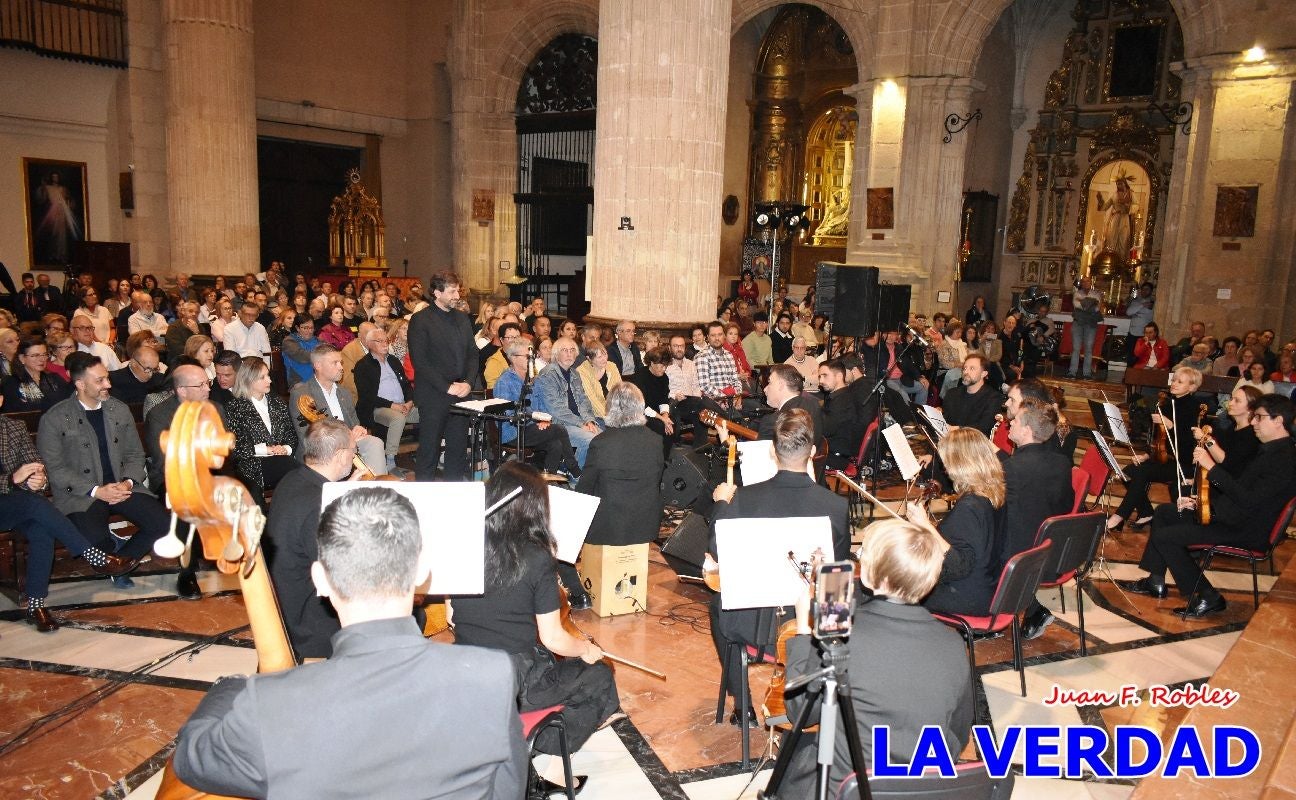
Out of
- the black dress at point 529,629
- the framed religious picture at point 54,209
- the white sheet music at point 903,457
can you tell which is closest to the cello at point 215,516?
the black dress at point 529,629

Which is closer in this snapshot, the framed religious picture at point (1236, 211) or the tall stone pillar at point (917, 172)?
the framed religious picture at point (1236, 211)

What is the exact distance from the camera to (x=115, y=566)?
17.0 ft

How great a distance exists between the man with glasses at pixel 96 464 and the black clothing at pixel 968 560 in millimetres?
4383

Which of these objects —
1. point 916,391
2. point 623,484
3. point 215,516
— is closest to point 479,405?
point 623,484

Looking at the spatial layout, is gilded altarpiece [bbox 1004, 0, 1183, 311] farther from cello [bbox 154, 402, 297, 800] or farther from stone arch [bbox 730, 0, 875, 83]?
cello [bbox 154, 402, 297, 800]

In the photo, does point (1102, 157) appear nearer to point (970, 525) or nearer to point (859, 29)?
point (859, 29)

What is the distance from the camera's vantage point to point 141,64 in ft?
51.6

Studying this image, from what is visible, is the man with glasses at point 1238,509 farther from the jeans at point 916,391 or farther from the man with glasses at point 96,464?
the man with glasses at point 96,464

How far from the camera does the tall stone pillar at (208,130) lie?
48.8ft

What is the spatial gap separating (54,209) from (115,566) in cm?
1367

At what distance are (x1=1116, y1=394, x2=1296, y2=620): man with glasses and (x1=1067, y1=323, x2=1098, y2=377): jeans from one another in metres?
9.49

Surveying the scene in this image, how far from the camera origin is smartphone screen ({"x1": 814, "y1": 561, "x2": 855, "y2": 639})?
6.31 feet

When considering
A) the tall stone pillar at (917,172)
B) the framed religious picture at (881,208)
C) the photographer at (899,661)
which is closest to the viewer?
the photographer at (899,661)

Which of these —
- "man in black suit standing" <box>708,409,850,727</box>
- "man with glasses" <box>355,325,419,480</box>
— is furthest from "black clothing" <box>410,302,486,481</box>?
"man in black suit standing" <box>708,409,850,727</box>
